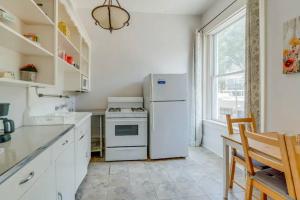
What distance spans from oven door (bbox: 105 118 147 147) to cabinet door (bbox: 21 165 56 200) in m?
1.97

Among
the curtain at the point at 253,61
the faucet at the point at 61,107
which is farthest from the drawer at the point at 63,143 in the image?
the curtain at the point at 253,61

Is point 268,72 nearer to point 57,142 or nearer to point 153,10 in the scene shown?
point 57,142

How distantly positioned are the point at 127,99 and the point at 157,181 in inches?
73.5

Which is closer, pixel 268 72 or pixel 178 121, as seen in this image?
pixel 268 72

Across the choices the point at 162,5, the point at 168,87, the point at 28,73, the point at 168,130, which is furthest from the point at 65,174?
the point at 162,5

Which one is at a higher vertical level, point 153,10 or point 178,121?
point 153,10

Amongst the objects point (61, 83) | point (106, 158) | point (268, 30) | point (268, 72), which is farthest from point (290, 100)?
point (61, 83)

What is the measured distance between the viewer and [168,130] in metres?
3.47

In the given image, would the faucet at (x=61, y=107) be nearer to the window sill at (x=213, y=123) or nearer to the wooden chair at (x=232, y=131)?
the wooden chair at (x=232, y=131)

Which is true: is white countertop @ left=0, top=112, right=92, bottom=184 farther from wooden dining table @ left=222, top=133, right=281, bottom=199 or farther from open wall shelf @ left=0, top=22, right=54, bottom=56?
wooden dining table @ left=222, top=133, right=281, bottom=199

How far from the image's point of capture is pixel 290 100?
2.03m

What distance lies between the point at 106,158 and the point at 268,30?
3.07m

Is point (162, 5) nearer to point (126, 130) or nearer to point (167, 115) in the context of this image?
point (167, 115)

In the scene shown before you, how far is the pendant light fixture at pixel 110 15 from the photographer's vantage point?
1.82 metres
